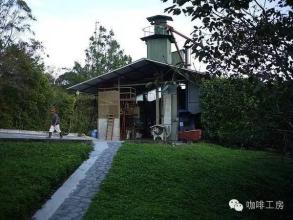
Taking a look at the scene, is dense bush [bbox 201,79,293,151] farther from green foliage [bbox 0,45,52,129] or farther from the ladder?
green foliage [bbox 0,45,52,129]

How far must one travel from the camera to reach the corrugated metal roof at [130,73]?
73.9ft

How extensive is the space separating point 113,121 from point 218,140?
561 centimetres

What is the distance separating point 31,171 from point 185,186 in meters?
3.74

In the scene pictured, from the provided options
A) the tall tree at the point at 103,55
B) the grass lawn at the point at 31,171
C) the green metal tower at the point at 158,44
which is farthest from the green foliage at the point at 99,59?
the grass lawn at the point at 31,171

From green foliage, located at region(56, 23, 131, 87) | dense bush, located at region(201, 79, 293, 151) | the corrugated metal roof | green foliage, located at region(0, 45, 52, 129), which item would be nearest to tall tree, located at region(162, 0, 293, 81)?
dense bush, located at region(201, 79, 293, 151)

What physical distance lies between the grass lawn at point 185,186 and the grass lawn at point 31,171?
1113 mm

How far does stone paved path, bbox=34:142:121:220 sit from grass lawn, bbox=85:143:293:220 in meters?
0.22

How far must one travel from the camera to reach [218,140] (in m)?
22.5

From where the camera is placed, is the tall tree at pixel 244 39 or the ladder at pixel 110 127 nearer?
the tall tree at pixel 244 39

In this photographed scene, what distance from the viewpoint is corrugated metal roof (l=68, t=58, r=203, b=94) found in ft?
73.9

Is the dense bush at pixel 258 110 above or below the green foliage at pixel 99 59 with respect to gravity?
below

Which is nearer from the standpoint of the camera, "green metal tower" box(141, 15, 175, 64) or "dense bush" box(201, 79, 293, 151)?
"dense bush" box(201, 79, 293, 151)

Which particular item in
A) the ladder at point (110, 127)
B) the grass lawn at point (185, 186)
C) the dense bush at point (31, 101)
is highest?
the dense bush at point (31, 101)

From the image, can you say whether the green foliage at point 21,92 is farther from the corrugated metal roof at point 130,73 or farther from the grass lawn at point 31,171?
the grass lawn at point 31,171
